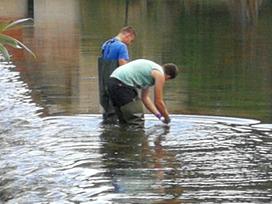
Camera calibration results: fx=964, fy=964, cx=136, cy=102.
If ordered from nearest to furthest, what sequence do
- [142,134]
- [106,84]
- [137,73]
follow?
[142,134] → [137,73] → [106,84]

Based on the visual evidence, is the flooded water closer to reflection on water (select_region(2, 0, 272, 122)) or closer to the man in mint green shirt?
reflection on water (select_region(2, 0, 272, 122))

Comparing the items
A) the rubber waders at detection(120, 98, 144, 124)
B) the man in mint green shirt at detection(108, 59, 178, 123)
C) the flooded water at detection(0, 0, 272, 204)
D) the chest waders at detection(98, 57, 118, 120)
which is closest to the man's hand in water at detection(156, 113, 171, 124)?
the man in mint green shirt at detection(108, 59, 178, 123)

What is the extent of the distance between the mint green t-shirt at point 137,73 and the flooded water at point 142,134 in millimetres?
676

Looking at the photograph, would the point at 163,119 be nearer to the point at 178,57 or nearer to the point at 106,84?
the point at 106,84

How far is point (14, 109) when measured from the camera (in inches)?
621

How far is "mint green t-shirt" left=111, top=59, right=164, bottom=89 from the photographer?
14.1 meters

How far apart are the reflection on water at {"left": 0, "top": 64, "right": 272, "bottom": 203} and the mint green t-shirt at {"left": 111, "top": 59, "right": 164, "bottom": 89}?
0.65 m

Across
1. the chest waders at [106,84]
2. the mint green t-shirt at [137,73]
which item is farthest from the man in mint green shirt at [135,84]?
the chest waders at [106,84]

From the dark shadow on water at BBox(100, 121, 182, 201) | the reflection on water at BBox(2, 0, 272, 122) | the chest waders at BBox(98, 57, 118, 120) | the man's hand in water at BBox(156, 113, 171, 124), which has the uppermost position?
the chest waders at BBox(98, 57, 118, 120)

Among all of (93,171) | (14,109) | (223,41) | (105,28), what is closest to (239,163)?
(93,171)

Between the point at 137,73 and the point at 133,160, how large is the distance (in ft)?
9.20

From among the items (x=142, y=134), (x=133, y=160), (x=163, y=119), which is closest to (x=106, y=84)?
(x=163, y=119)

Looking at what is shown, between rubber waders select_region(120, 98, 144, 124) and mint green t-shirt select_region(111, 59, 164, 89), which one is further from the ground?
mint green t-shirt select_region(111, 59, 164, 89)

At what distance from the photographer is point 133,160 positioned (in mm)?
11602
